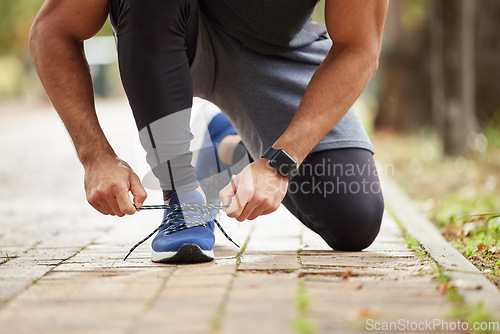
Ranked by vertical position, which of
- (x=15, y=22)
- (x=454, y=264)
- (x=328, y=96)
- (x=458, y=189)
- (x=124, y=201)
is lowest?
(x=458, y=189)

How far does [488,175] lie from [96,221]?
343 centimetres

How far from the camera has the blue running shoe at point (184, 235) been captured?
2.20 meters

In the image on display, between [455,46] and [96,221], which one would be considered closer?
[96,221]

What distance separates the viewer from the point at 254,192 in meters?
2.06

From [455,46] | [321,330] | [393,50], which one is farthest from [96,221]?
[393,50]

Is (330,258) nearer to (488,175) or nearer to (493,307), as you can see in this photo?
(493,307)

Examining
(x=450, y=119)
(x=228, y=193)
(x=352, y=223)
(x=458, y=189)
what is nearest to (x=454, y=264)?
(x=352, y=223)

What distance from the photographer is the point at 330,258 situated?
7.73 feet

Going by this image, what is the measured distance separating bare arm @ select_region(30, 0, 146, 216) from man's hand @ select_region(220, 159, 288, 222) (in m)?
0.41

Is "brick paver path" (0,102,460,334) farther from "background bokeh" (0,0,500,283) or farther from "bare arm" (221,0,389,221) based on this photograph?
"background bokeh" (0,0,500,283)

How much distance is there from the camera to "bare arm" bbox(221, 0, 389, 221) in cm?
224

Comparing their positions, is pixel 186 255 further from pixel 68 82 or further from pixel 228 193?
pixel 68 82

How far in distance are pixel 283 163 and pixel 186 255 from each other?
1.47 feet

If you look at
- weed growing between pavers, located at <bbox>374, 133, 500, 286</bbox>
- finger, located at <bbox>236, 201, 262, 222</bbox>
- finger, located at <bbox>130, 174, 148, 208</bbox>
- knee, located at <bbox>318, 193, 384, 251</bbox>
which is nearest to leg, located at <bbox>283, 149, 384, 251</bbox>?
knee, located at <bbox>318, 193, 384, 251</bbox>
